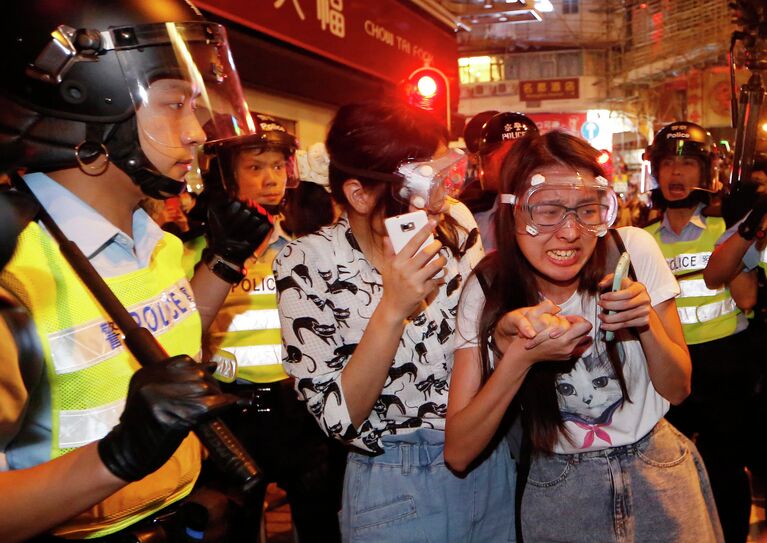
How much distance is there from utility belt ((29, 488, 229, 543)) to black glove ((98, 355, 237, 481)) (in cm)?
49

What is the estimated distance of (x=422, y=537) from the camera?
2100mm

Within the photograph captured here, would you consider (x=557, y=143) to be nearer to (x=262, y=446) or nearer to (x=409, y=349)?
(x=409, y=349)

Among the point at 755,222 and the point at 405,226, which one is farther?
the point at 755,222

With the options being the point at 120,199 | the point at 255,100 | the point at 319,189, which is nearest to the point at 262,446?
the point at 319,189

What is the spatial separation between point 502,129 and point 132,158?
3280 millimetres

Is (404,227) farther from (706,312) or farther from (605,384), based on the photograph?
(706,312)

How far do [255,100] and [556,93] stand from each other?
28.0 m

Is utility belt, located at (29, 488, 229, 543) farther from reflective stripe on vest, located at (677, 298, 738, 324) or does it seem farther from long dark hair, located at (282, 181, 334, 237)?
reflective stripe on vest, located at (677, 298, 738, 324)

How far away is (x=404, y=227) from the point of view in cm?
198

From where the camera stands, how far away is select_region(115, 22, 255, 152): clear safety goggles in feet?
6.13

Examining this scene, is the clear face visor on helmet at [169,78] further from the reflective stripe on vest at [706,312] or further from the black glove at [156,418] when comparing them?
the reflective stripe on vest at [706,312]

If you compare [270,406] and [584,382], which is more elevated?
[584,382]

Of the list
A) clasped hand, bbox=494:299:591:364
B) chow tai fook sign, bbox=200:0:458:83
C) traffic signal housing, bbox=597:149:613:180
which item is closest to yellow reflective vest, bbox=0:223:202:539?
clasped hand, bbox=494:299:591:364

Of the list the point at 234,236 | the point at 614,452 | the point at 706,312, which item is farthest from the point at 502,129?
the point at 614,452
